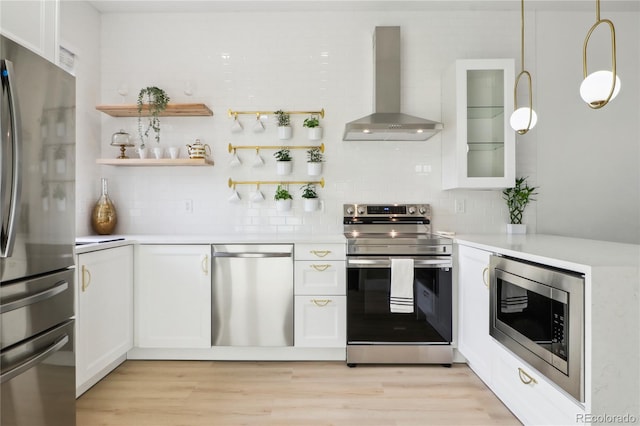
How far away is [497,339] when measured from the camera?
7.13 ft

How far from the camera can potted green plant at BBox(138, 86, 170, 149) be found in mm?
3217

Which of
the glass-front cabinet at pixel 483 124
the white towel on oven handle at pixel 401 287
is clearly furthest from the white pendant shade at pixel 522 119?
the white towel on oven handle at pixel 401 287

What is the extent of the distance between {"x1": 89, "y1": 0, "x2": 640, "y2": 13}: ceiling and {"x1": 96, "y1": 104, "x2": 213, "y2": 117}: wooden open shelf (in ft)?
2.90

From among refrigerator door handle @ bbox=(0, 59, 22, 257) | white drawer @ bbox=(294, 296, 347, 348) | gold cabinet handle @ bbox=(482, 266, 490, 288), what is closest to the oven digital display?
white drawer @ bbox=(294, 296, 347, 348)

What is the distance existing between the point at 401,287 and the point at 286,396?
107cm

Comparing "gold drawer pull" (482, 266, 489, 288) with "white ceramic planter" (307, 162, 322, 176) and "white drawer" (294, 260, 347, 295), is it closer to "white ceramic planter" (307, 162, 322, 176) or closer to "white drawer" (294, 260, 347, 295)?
"white drawer" (294, 260, 347, 295)

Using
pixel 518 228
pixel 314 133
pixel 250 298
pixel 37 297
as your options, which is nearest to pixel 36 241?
pixel 37 297

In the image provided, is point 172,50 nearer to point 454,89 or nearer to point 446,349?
point 454,89

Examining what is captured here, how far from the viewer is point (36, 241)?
1.56 m

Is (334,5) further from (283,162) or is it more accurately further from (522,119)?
(522,119)

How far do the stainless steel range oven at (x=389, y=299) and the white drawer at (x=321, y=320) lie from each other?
0.06 m

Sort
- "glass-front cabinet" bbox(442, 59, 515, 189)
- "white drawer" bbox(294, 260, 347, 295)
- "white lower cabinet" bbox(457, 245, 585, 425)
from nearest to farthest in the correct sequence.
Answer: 1. "white lower cabinet" bbox(457, 245, 585, 425)
2. "white drawer" bbox(294, 260, 347, 295)
3. "glass-front cabinet" bbox(442, 59, 515, 189)

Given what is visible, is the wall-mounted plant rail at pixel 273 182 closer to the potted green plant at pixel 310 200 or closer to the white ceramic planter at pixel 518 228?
the potted green plant at pixel 310 200

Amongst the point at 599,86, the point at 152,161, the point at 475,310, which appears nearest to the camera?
the point at 599,86
